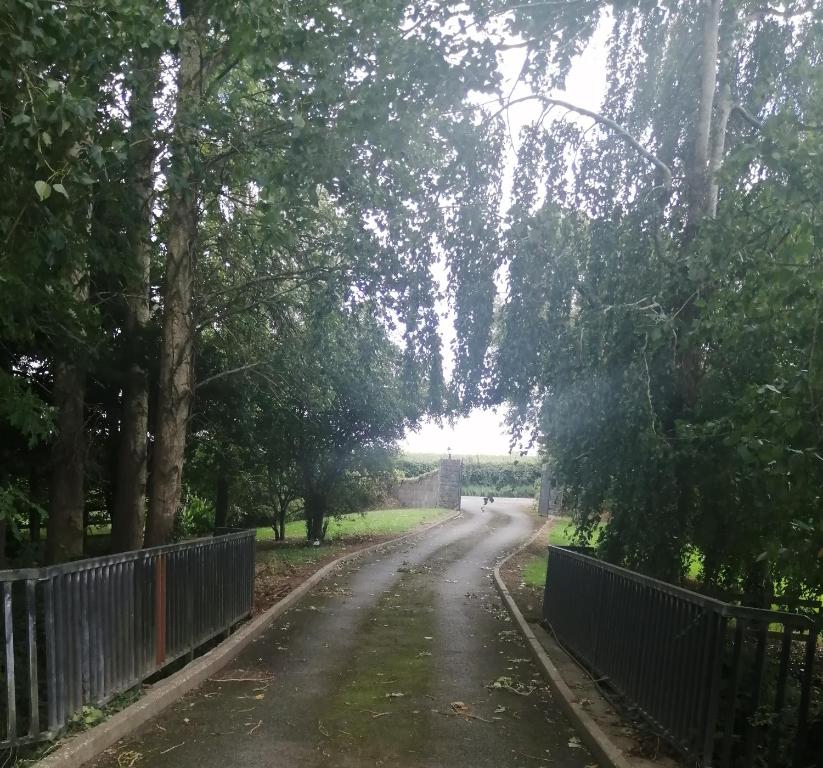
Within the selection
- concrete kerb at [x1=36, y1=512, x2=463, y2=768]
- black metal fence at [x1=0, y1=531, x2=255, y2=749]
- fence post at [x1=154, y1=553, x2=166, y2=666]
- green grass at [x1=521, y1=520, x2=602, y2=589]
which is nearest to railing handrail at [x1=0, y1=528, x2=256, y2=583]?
black metal fence at [x1=0, y1=531, x2=255, y2=749]

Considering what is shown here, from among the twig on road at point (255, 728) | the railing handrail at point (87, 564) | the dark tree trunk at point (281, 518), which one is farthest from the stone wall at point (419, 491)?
the twig on road at point (255, 728)

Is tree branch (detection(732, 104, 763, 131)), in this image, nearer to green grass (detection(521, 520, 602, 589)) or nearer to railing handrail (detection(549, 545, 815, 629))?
railing handrail (detection(549, 545, 815, 629))

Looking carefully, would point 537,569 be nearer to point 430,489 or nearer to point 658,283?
point 658,283

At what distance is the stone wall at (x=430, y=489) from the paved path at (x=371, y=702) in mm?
23940

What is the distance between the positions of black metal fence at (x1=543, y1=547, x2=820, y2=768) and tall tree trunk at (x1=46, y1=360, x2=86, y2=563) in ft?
24.9

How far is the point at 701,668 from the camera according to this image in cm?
432

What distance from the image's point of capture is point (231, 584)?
8203mm

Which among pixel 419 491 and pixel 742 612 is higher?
pixel 742 612

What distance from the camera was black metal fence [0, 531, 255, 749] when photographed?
427 cm

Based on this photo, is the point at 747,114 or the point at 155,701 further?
the point at 747,114

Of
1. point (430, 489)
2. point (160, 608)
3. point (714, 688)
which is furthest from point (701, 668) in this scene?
point (430, 489)

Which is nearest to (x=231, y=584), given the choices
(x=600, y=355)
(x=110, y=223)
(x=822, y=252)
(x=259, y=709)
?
(x=259, y=709)

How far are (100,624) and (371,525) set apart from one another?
71.8 ft

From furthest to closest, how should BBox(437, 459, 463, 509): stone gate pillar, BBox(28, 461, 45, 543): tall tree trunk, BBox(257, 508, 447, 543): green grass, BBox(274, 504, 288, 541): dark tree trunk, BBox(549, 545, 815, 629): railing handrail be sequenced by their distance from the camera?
BBox(437, 459, 463, 509): stone gate pillar
BBox(257, 508, 447, 543): green grass
BBox(274, 504, 288, 541): dark tree trunk
BBox(28, 461, 45, 543): tall tree trunk
BBox(549, 545, 815, 629): railing handrail
